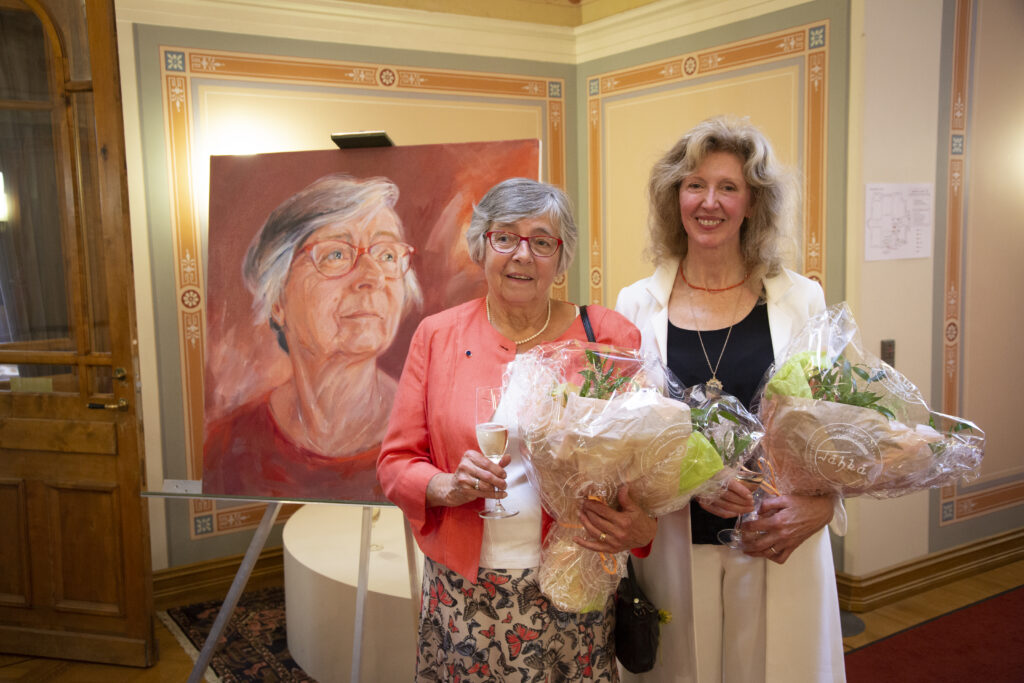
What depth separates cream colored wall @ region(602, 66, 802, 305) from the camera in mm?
3586

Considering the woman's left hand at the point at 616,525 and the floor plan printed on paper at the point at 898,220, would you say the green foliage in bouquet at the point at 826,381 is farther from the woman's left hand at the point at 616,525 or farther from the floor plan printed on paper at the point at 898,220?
the floor plan printed on paper at the point at 898,220

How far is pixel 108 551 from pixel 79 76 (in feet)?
6.58

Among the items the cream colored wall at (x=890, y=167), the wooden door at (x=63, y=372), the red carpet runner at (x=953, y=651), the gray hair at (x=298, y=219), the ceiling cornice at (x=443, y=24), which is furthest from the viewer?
the ceiling cornice at (x=443, y=24)

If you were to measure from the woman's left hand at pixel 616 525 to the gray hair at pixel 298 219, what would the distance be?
4.18 feet

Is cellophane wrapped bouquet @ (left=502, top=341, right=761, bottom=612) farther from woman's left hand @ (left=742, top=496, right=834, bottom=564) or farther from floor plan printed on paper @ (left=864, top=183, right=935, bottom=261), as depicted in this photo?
floor plan printed on paper @ (left=864, top=183, right=935, bottom=261)

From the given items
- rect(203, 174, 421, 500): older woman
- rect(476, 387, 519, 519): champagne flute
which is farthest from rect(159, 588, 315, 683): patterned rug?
rect(476, 387, 519, 519): champagne flute

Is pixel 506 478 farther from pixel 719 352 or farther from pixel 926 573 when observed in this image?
pixel 926 573

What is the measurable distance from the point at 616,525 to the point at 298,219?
1.54 meters

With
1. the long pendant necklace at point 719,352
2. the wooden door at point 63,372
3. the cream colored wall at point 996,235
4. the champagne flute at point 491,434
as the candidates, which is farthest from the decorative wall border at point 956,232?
the wooden door at point 63,372

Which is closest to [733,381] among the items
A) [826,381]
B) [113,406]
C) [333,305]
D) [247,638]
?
[826,381]

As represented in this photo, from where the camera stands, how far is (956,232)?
11.8 feet

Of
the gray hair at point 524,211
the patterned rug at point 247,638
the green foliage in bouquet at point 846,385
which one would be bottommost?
the patterned rug at point 247,638

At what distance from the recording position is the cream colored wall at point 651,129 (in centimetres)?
359

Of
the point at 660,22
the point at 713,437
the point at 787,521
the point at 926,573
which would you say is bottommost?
the point at 926,573
